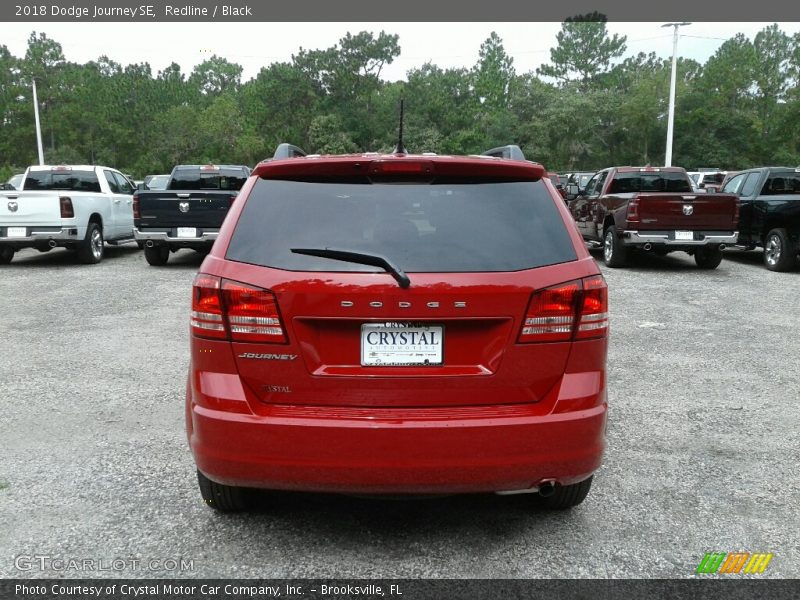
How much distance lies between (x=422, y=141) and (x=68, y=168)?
Answer: 57449 millimetres

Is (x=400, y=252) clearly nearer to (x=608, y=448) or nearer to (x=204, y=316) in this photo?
(x=204, y=316)

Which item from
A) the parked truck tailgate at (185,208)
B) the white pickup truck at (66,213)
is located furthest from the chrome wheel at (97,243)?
the parked truck tailgate at (185,208)

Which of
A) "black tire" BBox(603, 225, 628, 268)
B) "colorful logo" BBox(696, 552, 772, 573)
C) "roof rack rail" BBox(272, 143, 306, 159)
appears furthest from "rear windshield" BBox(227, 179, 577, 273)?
"black tire" BBox(603, 225, 628, 268)

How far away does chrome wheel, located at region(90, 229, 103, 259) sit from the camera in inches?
556

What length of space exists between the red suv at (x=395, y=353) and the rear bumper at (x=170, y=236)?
10.4 metres

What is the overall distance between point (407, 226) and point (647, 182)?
41.2 feet

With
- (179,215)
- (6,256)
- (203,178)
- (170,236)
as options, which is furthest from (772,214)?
(6,256)

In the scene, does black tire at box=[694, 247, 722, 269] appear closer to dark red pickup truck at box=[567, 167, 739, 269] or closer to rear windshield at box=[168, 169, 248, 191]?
dark red pickup truck at box=[567, 167, 739, 269]

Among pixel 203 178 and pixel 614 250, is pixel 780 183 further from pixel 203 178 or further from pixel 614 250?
pixel 203 178

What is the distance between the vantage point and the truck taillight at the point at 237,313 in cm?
288

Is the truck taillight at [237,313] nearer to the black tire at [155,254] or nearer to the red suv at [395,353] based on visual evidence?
the red suv at [395,353]

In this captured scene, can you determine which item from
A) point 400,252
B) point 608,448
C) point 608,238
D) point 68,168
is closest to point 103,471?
point 400,252

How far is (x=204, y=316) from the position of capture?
2.97 m

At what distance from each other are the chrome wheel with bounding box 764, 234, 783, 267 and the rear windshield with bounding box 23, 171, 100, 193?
13197 mm
